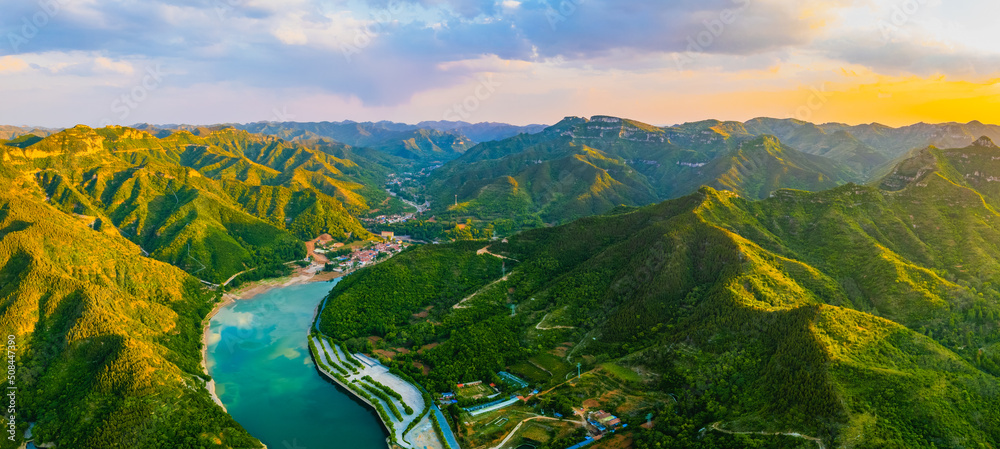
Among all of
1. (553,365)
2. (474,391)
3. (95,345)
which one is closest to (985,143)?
(553,365)

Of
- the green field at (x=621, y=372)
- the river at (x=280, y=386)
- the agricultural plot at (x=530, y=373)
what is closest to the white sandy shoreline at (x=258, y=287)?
the river at (x=280, y=386)

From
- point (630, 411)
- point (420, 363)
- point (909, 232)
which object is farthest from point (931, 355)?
point (420, 363)

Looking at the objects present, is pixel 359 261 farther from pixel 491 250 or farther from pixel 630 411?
A: pixel 630 411

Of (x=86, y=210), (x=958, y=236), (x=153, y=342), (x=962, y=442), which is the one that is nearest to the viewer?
(x=962, y=442)

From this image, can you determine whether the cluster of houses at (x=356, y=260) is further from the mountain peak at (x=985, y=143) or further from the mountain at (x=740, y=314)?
the mountain peak at (x=985, y=143)

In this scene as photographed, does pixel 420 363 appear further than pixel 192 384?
Yes

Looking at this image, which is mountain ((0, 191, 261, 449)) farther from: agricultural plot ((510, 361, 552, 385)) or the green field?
the green field

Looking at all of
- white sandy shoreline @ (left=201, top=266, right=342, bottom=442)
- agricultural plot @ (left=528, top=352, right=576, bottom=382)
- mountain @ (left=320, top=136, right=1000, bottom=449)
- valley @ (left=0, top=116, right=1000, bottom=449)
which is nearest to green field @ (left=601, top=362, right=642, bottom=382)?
mountain @ (left=320, top=136, right=1000, bottom=449)
